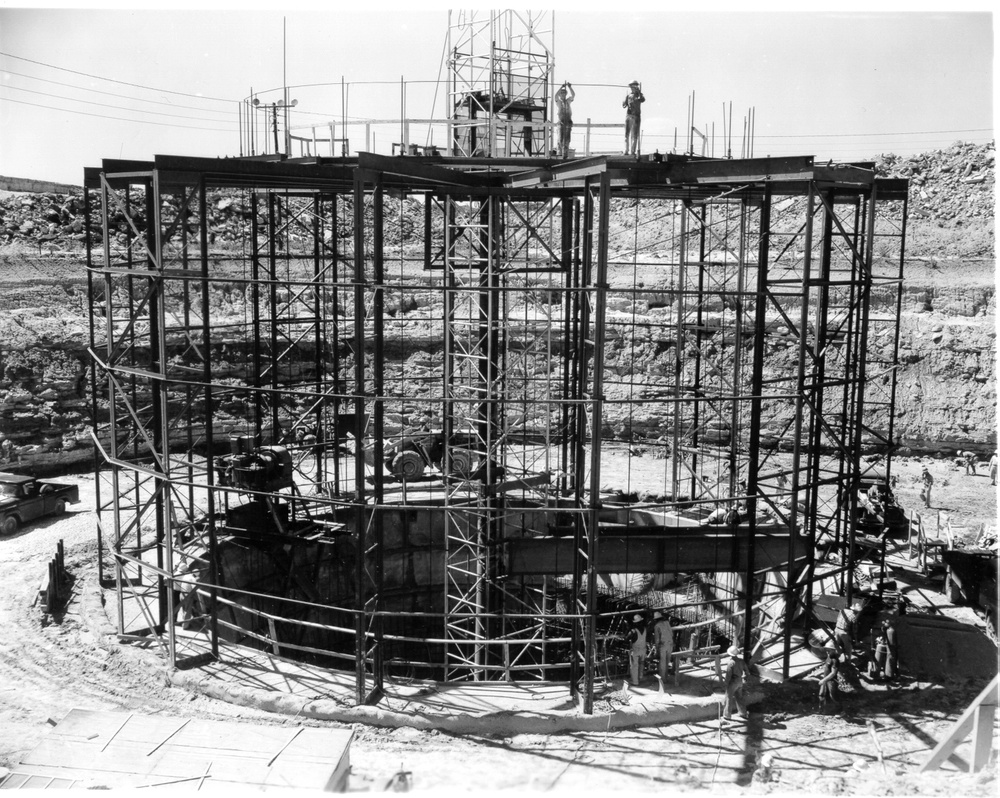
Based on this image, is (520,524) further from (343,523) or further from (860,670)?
(860,670)

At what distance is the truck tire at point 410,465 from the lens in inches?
901

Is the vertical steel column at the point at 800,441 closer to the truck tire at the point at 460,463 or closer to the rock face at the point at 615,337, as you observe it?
the truck tire at the point at 460,463

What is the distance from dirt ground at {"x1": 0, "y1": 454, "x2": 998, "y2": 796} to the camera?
527 inches

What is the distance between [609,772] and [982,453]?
78.8ft

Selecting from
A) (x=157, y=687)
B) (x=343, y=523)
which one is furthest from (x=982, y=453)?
(x=157, y=687)

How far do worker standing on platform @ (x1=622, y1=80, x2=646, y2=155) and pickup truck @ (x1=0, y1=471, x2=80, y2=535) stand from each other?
17141 millimetres

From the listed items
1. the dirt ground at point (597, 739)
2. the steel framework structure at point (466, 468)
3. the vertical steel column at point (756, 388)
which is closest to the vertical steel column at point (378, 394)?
the steel framework structure at point (466, 468)

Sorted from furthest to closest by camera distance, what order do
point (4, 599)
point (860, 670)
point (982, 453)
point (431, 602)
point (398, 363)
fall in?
point (398, 363), point (982, 453), point (431, 602), point (4, 599), point (860, 670)

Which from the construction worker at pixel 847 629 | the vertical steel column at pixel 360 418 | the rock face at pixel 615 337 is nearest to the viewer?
the vertical steel column at pixel 360 418

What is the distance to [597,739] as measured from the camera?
47.9 feet

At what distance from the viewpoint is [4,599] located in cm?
1964

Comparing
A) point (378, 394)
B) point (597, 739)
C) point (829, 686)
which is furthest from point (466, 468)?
point (829, 686)

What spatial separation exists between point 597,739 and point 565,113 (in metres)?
13.1

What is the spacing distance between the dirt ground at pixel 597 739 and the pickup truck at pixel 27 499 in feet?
19.1
